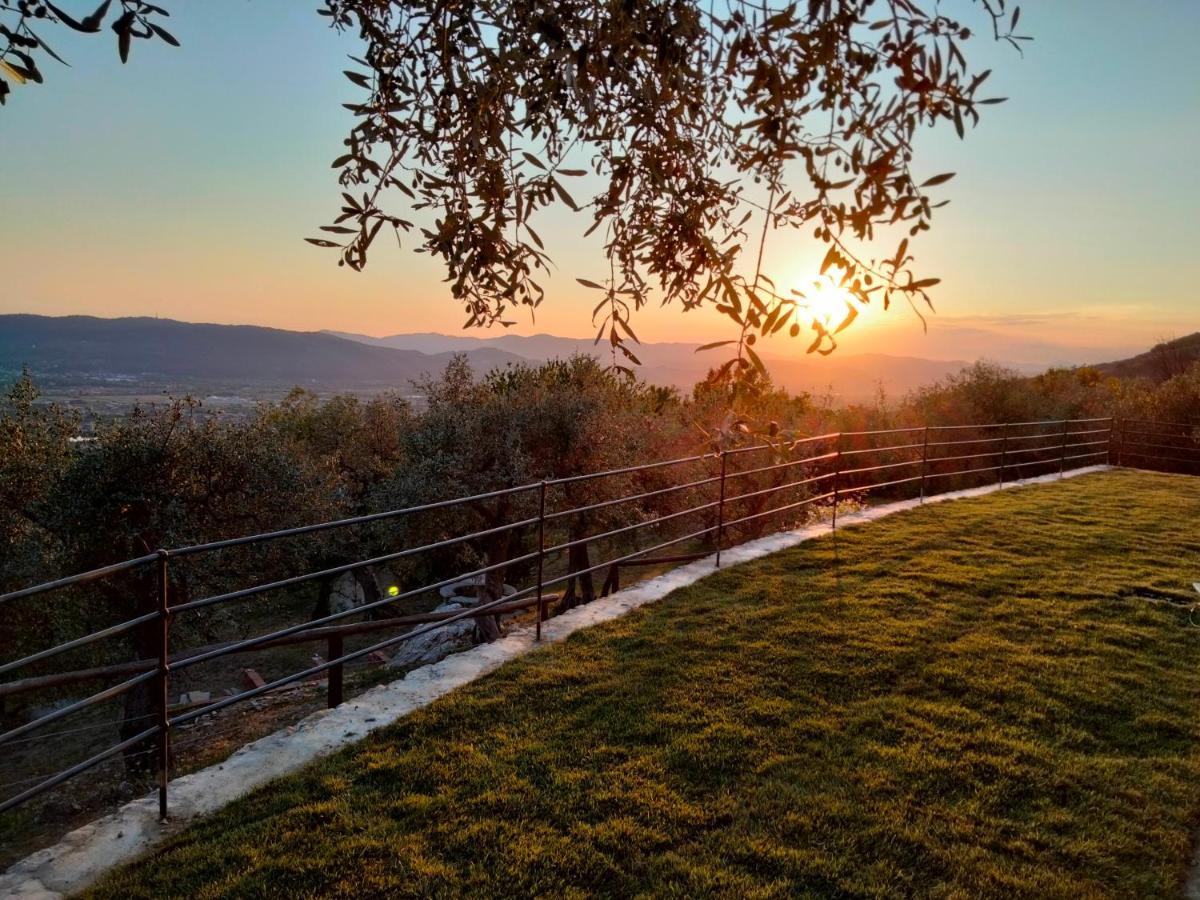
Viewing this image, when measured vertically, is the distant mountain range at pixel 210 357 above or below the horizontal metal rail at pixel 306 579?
above

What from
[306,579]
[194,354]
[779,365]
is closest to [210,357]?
[194,354]

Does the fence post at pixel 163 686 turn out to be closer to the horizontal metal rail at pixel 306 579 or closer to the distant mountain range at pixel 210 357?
the horizontal metal rail at pixel 306 579

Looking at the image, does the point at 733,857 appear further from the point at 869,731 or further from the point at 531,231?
the point at 531,231

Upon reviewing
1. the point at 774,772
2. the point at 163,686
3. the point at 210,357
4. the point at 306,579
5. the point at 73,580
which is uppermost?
the point at 210,357

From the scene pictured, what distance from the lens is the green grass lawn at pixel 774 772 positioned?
2590 mm

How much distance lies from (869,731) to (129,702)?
1157 centimetres

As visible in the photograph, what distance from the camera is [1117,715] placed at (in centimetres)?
389

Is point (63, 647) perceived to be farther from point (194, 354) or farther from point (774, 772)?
point (194, 354)

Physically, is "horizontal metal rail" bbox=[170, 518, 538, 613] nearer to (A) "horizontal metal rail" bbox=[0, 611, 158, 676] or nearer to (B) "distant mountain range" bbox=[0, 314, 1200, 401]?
(A) "horizontal metal rail" bbox=[0, 611, 158, 676]

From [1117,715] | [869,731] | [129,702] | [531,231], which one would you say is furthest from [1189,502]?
[129,702]

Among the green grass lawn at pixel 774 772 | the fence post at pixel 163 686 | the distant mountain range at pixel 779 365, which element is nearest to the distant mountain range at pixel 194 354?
the distant mountain range at pixel 779 365

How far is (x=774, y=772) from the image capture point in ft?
10.7

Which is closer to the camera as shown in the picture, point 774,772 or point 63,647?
point 63,647

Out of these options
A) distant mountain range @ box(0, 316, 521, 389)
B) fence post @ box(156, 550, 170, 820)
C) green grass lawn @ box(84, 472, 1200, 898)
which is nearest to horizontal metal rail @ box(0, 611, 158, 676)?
fence post @ box(156, 550, 170, 820)
